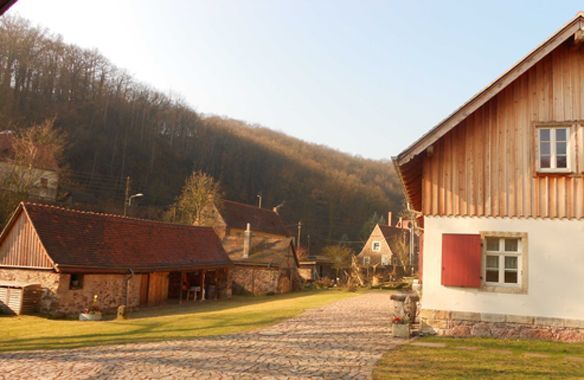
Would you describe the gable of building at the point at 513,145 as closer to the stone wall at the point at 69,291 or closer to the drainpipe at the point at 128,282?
the stone wall at the point at 69,291

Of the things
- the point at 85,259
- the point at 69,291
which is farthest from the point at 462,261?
the point at 85,259

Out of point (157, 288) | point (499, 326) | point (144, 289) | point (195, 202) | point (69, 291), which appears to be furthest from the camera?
point (195, 202)

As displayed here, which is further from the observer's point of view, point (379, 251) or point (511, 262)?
point (379, 251)

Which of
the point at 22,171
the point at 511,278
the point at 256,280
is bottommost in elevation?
the point at 256,280

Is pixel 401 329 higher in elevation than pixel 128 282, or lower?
higher

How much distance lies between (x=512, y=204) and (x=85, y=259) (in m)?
17.4

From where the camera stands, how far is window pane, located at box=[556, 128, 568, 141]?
39.3 ft

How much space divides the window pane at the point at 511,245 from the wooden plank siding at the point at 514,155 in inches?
26.2

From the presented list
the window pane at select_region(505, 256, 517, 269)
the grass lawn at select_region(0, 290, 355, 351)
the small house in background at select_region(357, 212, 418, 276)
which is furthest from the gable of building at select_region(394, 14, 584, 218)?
the small house in background at select_region(357, 212, 418, 276)

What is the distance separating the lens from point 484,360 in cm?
923

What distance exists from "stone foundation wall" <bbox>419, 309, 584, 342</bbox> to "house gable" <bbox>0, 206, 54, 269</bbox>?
15.7 m

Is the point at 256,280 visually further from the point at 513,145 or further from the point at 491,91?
the point at 491,91

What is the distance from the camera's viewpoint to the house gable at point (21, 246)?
801 inches

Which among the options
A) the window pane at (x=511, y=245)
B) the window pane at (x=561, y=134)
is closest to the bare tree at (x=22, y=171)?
the window pane at (x=511, y=245)
